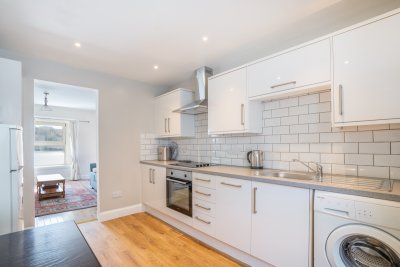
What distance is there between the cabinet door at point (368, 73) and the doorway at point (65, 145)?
4858 mm

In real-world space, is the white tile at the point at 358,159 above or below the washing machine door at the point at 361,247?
above

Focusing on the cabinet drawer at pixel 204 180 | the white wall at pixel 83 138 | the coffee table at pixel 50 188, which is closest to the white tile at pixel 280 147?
the cabinet drawer at pixel 204 180

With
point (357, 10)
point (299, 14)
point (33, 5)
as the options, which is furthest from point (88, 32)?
point (357, 10)

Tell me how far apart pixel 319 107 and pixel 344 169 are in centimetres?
62

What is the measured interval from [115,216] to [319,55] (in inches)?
139

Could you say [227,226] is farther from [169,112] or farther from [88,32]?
[88,32]

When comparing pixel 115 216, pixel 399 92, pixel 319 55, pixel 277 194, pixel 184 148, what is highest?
pixel 319 55

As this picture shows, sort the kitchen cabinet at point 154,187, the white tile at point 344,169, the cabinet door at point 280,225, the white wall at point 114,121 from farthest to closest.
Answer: the kitchen cabinet at point 154,187, the white wall at point 114,121, the white tile at point 344,169, the cabinet door at point 280,225

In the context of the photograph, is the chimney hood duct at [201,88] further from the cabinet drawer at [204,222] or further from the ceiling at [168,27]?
the cabinet drawer at [204,222]

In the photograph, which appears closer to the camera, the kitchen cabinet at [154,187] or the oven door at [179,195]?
the oven door at [179,195]

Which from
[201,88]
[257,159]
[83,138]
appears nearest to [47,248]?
[257,159]

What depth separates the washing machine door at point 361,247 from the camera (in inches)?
46.0

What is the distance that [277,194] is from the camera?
1702 mm

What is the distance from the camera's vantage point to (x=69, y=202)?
13.9ft
